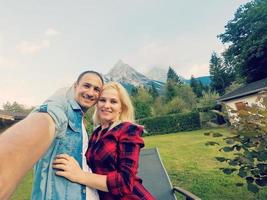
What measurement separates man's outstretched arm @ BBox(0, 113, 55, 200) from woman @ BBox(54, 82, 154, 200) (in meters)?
0.53

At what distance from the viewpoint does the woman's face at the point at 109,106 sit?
1795 millimetres

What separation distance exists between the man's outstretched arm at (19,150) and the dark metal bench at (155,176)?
9.90ft

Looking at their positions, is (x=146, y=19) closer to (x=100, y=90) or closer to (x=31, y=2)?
(x=31, y=2)

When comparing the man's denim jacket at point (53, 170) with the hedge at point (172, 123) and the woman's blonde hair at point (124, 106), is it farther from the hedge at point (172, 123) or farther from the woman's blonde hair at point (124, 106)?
the hedge at point (172, 123)

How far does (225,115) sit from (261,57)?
30525mm

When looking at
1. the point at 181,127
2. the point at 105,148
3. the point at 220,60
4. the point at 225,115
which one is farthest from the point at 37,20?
the point at 220,60

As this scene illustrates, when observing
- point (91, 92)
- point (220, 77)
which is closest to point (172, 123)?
point (91, 92)

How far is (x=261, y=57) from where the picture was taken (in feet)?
98.1

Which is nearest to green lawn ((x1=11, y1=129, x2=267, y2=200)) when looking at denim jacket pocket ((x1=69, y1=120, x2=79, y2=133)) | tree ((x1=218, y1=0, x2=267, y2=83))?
denim jacket pocket ((x1=69, y1=120, x2=79, y2=133))

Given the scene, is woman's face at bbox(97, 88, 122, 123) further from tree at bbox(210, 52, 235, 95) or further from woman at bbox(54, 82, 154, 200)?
tree at bbox(210, 52, 235, 95)

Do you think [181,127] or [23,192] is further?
[181,127]

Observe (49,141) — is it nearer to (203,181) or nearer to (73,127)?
(73,127)

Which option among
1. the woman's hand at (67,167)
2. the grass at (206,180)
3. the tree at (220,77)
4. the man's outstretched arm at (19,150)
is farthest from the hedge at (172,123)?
the tree at (220,77)

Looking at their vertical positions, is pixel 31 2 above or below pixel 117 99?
above
